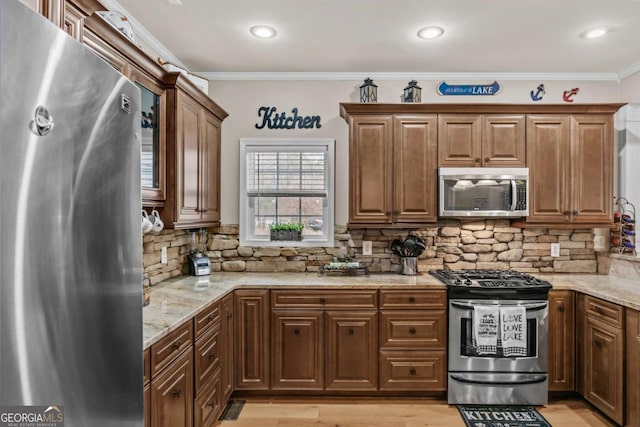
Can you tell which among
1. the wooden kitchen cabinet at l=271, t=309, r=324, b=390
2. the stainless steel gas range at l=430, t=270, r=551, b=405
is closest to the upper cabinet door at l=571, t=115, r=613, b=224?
the stainless steel gas range at l=430, t=270, r=551, b=405

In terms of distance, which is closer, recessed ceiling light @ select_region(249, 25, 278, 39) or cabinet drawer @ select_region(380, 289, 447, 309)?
recessed ceiling light @ select_region(249, 25, 278, 39)

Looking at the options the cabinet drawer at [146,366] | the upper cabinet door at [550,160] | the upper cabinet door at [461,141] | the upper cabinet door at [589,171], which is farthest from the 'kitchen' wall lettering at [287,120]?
the cabinet drawer at [146,366]

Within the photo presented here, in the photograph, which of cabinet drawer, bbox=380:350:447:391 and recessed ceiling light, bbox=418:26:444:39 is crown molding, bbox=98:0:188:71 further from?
cabinet drawer, bbox=380:350:447:391

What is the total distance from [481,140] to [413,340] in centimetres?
176

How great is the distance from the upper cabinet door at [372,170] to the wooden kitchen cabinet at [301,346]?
3.07ft

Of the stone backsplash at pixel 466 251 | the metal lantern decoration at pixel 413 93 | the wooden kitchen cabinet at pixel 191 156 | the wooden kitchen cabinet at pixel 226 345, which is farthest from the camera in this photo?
the stone backsplash at pixel 466 251

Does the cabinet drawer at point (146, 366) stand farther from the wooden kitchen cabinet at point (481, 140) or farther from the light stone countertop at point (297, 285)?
the wooden kitchen cabinet at point (481, 140)

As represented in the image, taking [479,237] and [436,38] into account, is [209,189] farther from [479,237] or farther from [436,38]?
[479,237]

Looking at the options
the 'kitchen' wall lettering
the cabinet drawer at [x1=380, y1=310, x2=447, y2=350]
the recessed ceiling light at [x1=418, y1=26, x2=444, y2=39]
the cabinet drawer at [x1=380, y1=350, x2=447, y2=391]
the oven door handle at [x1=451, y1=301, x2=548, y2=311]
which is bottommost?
the cabinet drawer at [x1=380, y1=350, x2=447, y2=391]

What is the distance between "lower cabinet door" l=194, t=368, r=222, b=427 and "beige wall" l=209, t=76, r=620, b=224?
1552 mm

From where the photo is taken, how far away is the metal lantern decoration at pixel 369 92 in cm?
351

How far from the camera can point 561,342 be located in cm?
311

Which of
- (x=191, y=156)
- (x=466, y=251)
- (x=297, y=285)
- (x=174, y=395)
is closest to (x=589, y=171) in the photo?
(x=466, y=251)

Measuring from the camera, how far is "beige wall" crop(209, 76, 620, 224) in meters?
3.75
